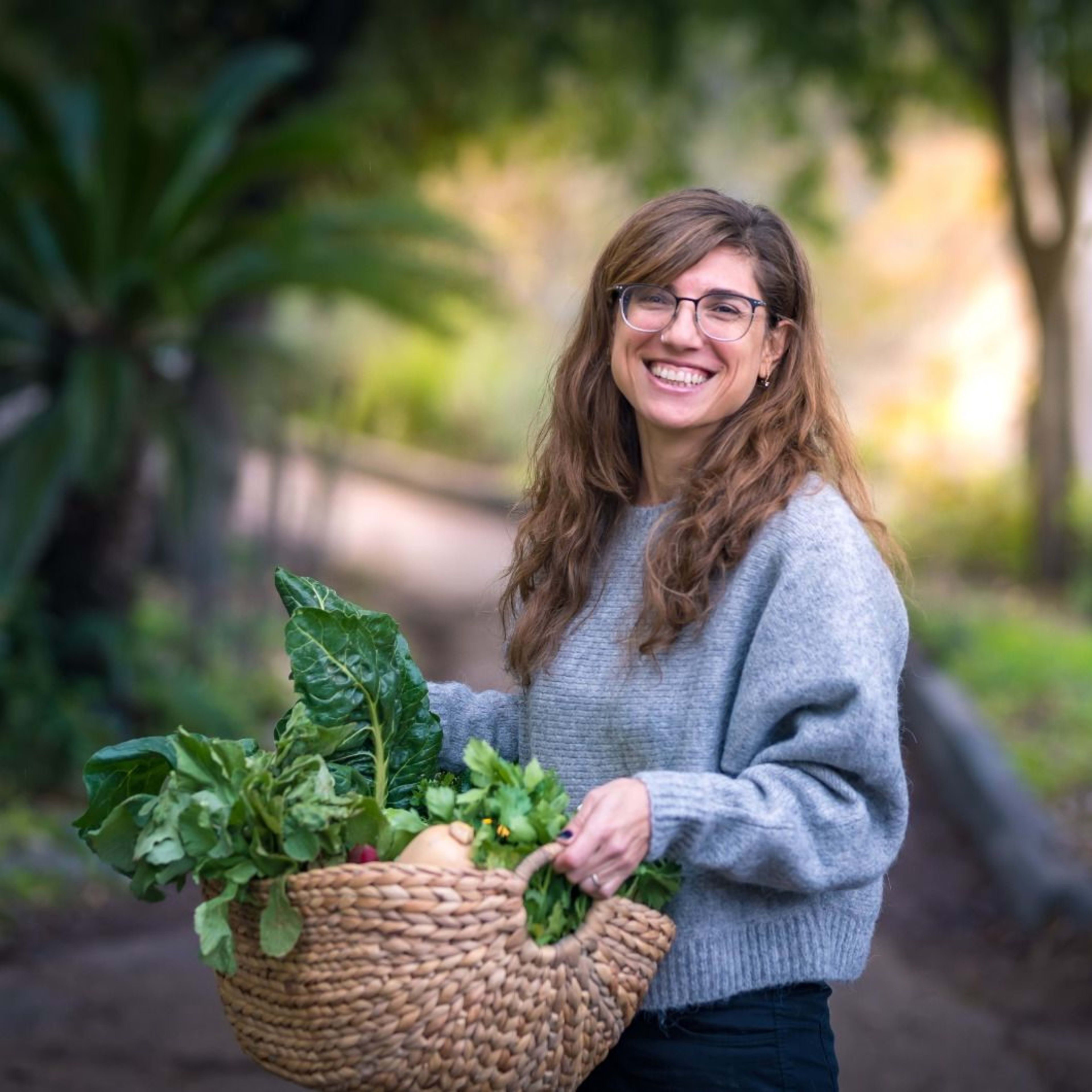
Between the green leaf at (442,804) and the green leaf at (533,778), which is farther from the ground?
the green leaf at (533,778)

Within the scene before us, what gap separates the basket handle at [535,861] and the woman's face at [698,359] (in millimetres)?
674

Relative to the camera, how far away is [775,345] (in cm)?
231

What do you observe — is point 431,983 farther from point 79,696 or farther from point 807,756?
point 79,696

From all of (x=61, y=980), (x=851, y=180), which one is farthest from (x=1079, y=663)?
(x=851, y=180)

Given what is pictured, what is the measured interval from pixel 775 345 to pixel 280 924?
1.09m

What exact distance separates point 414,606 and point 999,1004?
7203mm

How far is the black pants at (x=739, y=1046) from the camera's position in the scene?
6.93 ft

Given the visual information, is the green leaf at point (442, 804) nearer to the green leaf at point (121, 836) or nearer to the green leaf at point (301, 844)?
the green leaf at point (301, 844)

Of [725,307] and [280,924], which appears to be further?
[725,307]

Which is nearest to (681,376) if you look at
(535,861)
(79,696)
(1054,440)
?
(535,861)

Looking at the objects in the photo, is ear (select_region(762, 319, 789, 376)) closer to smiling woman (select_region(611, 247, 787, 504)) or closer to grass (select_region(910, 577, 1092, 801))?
smiling woman (select_region(611, 247, 787, 504))

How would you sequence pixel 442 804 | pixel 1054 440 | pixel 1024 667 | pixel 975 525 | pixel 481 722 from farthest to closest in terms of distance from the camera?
pixel 975 525 → pixel 1054 440 → pixel 1024 667 → pixel 481 722 → pixel 442 804

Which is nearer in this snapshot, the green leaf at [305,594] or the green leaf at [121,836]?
the green leaf at [121,836]

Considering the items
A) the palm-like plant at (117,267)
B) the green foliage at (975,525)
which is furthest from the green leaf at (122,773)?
the green foliage at (975,525)
